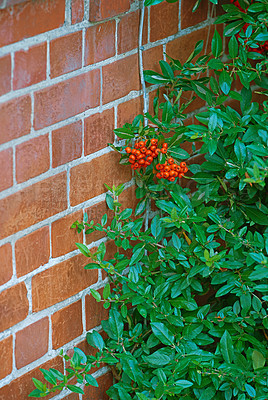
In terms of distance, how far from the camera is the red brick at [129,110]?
1403mm

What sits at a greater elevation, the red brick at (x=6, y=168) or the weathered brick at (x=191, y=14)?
the weathered brick at (x=191, y=14)

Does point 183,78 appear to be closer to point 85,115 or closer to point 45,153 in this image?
point 85,115

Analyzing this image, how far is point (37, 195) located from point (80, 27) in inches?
15.2

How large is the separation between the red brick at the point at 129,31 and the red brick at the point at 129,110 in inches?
5.3

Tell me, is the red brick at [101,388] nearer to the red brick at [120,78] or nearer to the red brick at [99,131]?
the red brick at [99,131]

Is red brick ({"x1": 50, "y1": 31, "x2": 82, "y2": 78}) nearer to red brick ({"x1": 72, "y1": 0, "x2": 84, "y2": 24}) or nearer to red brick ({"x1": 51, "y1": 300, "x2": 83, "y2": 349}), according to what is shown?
red brick ({"x1": 72, "y1": 0, "x2": 84, "y2": 24})

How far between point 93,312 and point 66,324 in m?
0.10

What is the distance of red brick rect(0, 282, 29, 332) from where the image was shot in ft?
3.97

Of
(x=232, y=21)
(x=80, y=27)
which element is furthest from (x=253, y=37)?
(x=80, y=27)

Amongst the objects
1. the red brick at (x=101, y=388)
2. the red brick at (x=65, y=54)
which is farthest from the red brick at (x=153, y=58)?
the red brick at (x=101, y=388)

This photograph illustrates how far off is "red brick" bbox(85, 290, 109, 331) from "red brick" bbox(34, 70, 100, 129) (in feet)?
1.61

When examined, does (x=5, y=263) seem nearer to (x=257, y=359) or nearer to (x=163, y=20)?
(x=257, y=359)

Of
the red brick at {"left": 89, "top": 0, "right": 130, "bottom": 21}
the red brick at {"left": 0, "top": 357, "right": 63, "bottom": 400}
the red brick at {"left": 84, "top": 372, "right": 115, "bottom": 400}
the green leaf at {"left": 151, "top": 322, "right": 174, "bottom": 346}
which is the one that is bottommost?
the red brick at {"left": 84, "top": 372, "right": 115, "bottom": 400}

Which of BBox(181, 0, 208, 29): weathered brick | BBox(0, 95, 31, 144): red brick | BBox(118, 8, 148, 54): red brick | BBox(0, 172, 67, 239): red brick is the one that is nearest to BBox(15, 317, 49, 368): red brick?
BBox(0, 172, 67, 239): red brick
